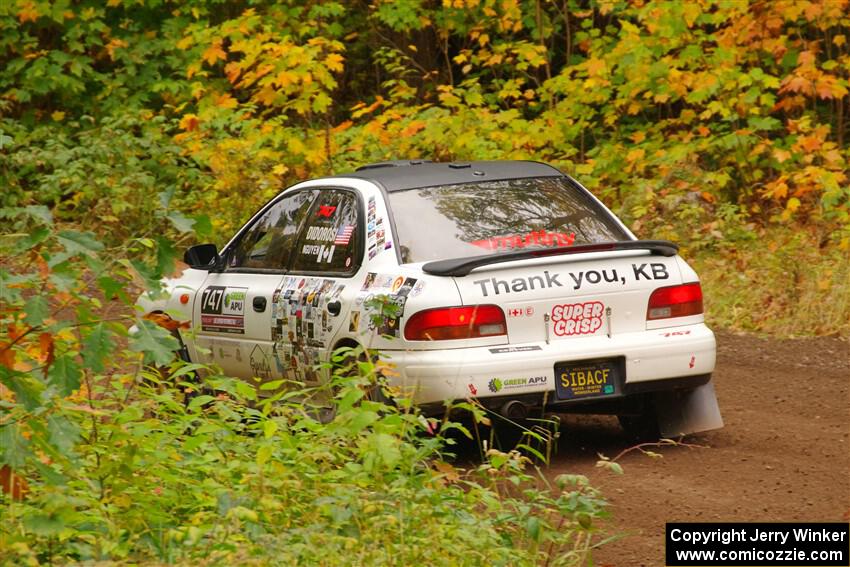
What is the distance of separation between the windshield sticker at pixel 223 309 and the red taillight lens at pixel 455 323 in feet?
5.77

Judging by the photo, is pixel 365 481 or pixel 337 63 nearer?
pixel 365 481

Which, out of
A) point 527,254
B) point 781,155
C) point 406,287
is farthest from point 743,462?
point 781,155

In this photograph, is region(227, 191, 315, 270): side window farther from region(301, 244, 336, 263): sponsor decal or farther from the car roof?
the car roof

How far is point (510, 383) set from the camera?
7203 millimetres

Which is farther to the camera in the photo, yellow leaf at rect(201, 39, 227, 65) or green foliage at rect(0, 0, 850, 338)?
yellow leaf at rect(201, 39, 227, 65)

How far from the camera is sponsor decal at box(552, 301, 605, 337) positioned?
7.38 metres

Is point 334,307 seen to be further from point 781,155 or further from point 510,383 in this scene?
point 781,155

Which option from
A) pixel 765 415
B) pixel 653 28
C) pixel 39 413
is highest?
pixel 653 28

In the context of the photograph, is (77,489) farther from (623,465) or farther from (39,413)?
(623,465)

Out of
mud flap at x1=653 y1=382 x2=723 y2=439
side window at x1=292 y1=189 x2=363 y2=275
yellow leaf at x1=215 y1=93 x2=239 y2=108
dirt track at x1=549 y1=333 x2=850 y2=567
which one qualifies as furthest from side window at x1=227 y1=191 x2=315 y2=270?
yellow leaf at x1=215 y1=93 x2=239 y2=108

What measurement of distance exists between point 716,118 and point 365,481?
44.4 ft

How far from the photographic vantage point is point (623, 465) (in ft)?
25.1

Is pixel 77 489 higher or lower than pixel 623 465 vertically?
higher

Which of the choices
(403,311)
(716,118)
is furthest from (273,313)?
(716,118)
